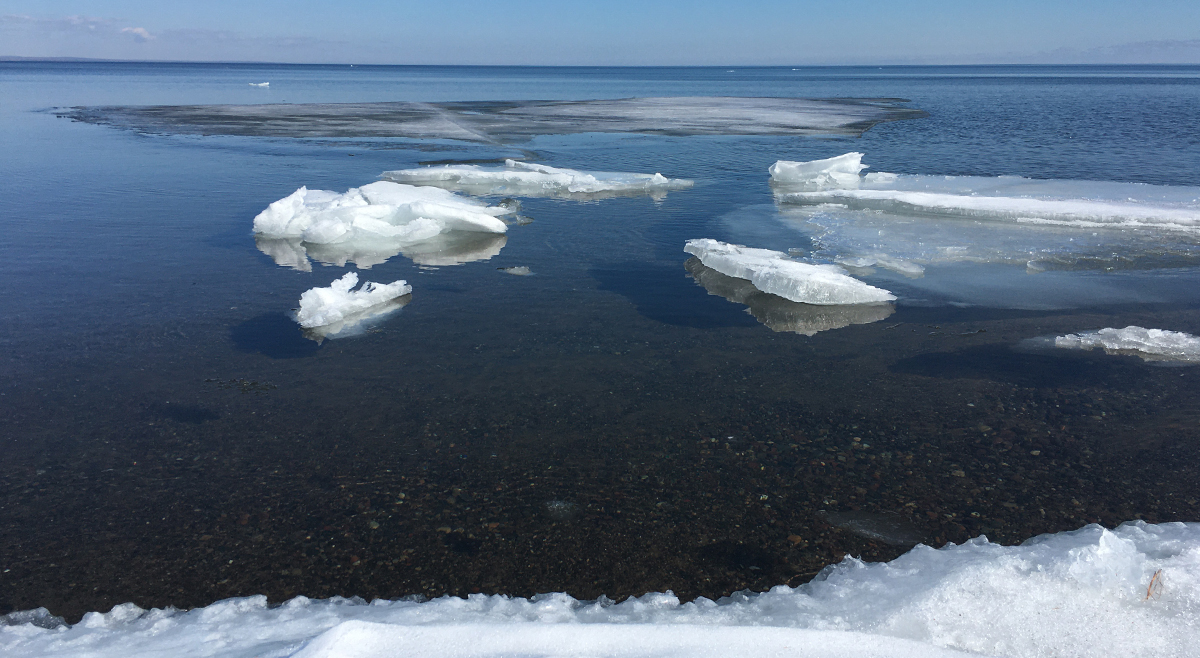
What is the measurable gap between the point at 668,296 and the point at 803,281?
1.21 metres

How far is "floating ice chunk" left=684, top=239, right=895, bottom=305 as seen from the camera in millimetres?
6324

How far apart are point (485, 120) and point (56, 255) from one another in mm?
21024

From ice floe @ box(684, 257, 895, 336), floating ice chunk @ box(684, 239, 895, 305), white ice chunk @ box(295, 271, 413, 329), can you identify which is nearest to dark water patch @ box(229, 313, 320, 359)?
white ice chunk @ box(295, 271, 413, 329)

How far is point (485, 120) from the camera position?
27.6 m

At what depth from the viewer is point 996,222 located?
30.8 ft

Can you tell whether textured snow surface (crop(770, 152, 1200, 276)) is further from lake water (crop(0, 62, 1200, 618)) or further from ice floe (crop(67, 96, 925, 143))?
ice floe (crop(67, 96, 925, 143))

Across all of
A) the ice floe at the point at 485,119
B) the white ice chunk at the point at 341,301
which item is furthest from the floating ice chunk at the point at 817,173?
the ice floe at the point at 485,119

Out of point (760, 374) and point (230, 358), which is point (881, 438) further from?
point (230, 358)

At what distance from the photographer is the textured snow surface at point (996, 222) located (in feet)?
25.8

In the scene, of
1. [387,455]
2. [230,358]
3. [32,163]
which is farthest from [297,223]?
[32,163]

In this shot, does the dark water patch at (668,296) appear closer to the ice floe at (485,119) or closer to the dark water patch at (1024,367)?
the dark water patch at (1024,367)

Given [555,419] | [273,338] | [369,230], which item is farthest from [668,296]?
[369,230]

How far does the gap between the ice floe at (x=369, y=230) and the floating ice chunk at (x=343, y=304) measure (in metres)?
1.71

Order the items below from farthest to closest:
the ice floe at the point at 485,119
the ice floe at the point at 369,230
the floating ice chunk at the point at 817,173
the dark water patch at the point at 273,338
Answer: the ice floe at the point at 485,119, the floating ice chunk at the point at 817,173, the ice floe at the point at 369,230, the dark water patch at the point at 273,338
